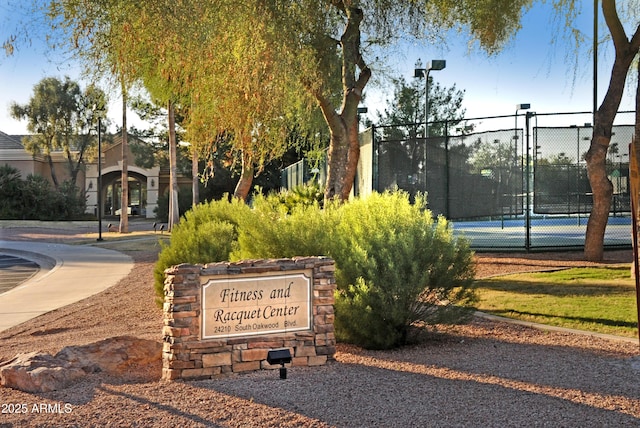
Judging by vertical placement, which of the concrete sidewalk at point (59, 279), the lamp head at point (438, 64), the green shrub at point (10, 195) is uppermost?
the lamp head at point (438, 64)

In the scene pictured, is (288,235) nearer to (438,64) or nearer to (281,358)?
(281,358)

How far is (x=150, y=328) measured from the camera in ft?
32.3

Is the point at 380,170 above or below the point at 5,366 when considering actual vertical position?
above

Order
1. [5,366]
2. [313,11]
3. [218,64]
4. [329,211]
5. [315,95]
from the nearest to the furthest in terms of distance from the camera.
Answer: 1. [5,366]
2. [329,211]
3. [218,64]
4. [313,11]
5. [315,95]

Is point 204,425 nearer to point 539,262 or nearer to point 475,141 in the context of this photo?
point 539,262

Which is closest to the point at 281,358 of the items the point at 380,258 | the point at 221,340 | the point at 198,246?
the point at 221,340

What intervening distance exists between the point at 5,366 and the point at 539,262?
1176 cm

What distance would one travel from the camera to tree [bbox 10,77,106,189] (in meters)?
58.0

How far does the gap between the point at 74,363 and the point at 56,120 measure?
184ft

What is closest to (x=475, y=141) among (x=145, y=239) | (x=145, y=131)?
(x=145, y=239)

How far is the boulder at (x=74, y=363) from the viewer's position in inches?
239

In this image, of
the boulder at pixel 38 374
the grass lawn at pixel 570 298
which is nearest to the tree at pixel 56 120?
the grass lawn at pixel 570 298

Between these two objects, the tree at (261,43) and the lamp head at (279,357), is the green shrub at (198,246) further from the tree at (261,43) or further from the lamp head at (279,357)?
the lamp head at (279,357)

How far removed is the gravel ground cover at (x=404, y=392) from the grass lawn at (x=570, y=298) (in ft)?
2.73
